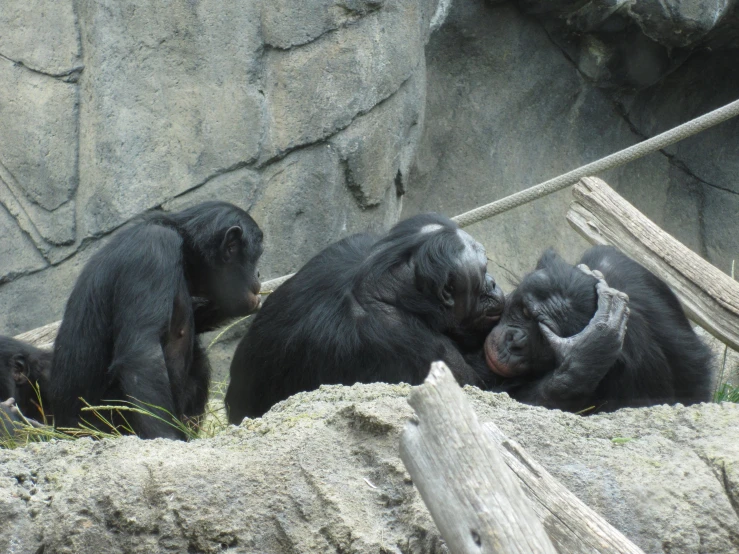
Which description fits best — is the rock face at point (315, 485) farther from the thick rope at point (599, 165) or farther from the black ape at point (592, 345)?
the thick rope at point (599, 165)

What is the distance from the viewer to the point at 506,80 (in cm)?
1020

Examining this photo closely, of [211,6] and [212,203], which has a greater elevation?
[211,6]

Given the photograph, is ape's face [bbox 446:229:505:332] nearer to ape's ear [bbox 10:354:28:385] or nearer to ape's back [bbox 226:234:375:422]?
ape's back [bbox 226:234:375:422]

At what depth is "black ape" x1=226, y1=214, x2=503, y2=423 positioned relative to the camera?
4.64 m

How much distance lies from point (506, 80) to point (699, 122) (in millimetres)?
4016

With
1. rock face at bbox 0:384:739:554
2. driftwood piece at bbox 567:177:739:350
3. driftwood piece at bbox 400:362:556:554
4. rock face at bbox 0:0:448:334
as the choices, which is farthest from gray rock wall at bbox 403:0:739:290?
driftwood piece at bbox 400:362:556:554

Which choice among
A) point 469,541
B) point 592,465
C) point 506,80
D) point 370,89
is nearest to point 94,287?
point 592,465

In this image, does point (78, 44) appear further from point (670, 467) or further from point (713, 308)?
point (670, 467)

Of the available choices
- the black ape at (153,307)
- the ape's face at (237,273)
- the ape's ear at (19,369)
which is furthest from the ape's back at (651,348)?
the ape's ear at (19,369)

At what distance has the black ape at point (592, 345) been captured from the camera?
4492 mm

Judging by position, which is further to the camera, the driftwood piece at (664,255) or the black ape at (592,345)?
the driftwood piece at (664,255)

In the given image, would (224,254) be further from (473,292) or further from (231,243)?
(473,292)

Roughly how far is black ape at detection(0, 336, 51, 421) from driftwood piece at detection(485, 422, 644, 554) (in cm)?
334

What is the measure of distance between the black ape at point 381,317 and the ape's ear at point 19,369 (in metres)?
1.44
